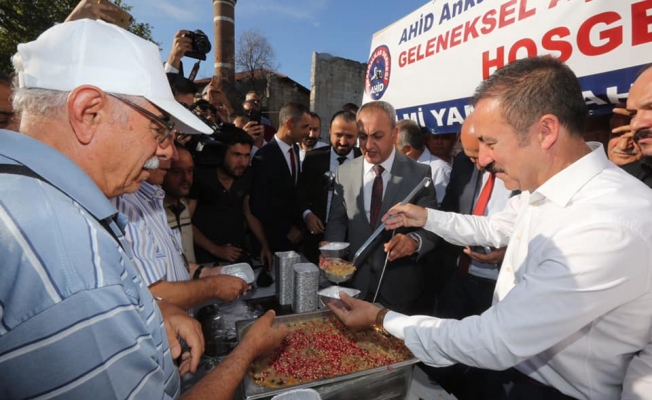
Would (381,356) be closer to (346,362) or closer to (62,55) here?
(346,362)

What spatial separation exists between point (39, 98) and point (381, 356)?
1.64 meters

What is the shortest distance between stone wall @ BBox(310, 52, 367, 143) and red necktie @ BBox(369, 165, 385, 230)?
641 inches

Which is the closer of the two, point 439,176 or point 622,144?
point 622,144

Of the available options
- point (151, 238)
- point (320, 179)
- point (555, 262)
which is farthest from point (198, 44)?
point (555, 262)

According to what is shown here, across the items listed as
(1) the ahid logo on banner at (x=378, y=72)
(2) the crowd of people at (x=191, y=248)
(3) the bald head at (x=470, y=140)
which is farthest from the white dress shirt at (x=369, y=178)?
(1) the ahid logo on banner at (x=378, y=72)

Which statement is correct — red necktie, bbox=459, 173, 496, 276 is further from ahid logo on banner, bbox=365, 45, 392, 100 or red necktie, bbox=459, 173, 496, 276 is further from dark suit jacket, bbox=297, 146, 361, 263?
ahid logo on banner, bbox=365, 45, 392, 100

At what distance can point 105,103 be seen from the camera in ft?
2.77

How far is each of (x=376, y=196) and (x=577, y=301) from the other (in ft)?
5.92

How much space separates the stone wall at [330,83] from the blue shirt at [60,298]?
60.3 feet

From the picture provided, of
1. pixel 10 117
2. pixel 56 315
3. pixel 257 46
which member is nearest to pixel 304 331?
pixel 56 315

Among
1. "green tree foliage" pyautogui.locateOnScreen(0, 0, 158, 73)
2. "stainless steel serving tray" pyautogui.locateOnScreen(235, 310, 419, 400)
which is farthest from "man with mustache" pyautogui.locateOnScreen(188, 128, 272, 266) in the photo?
"green tree foliage" pyautogui.locateOnScreen(0, 0, 158, 73)

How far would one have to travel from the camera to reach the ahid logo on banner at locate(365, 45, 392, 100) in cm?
480

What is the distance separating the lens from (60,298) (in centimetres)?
56

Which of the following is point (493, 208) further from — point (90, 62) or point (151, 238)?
point (90, 62)
